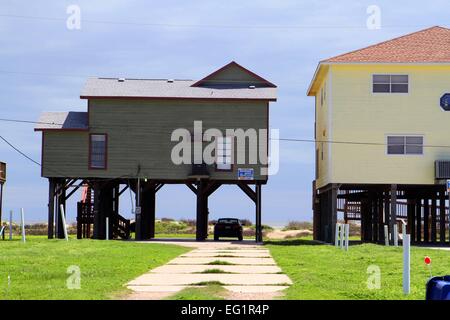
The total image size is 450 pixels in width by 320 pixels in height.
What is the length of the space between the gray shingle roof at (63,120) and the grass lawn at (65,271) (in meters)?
17.4

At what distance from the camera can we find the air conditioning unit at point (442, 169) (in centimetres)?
3916

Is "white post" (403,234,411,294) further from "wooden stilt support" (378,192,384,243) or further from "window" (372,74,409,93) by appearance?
"wooden stilt support" (378,192,384,243)

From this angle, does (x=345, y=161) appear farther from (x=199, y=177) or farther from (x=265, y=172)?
(x=199, y=177)

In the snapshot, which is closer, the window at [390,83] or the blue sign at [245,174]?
the window at [390,83]

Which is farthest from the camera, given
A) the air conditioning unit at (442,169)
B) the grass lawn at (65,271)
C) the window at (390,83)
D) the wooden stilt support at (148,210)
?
the wooden stilt support at (148,210)

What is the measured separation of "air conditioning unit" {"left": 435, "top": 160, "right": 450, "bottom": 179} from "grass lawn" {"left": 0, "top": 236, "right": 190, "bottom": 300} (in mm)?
17763

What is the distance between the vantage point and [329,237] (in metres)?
41.3

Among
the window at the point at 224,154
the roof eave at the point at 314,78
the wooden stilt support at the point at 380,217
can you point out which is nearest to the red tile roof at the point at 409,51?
the roof eave at the point at 314,78

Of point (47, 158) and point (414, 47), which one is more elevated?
point (414, 47)

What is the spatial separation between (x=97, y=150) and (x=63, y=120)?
2.68 m

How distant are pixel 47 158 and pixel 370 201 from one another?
60.4ft

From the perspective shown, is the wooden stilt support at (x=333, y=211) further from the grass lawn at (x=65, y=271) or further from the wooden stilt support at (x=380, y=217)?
the grass lawn at (x=65, y=271)

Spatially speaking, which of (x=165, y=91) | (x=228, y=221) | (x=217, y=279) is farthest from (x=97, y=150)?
(x=217, y=279)
